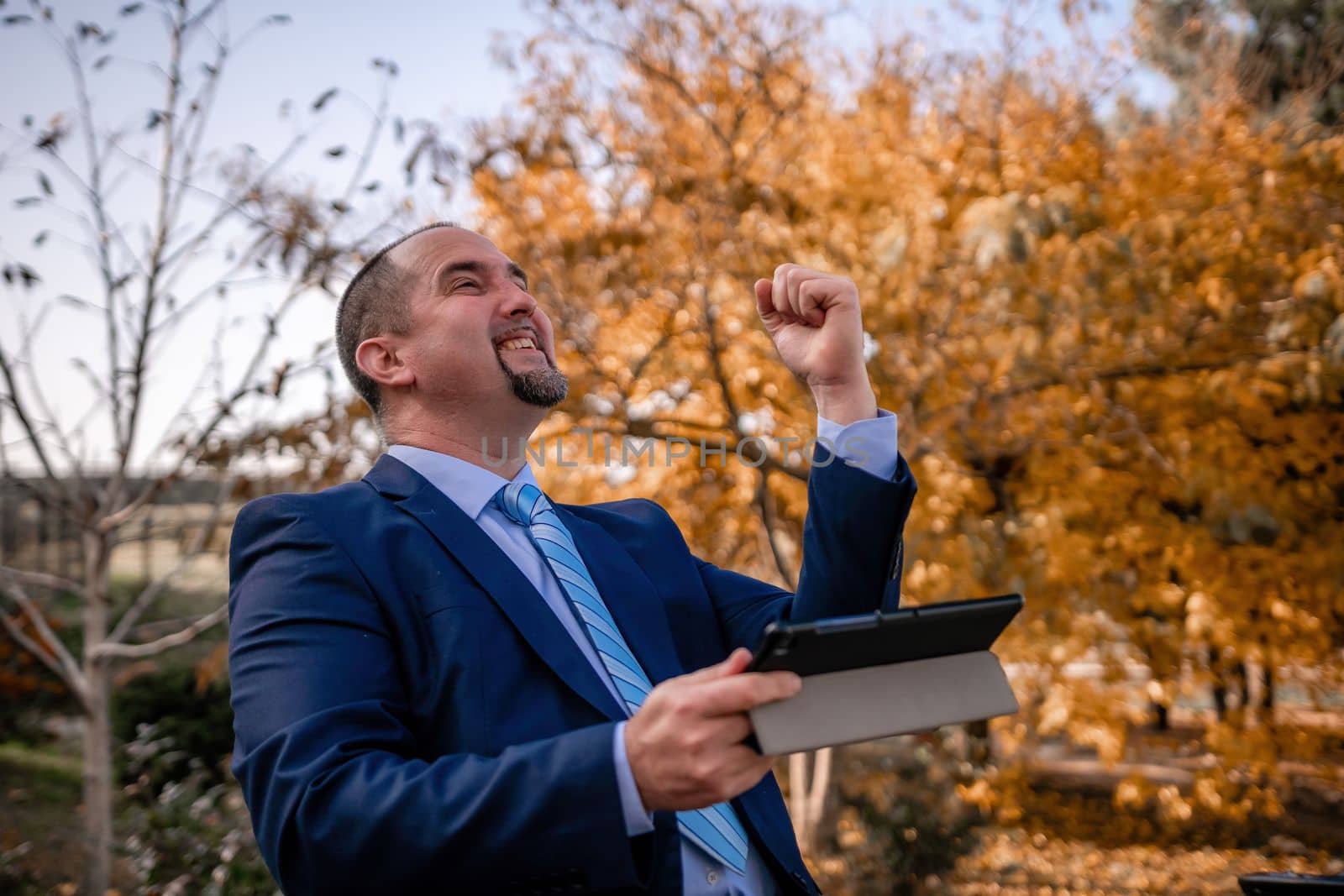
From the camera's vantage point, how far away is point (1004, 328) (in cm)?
608

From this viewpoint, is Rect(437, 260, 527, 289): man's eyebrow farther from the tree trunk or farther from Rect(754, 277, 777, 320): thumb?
the tree trunk

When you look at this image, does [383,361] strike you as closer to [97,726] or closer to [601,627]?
[601,627]

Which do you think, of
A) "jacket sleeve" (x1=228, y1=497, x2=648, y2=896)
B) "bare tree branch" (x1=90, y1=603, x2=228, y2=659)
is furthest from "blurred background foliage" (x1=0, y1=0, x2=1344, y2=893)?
"jacket sleeve" (x1=228, y1=497, x2=648, y2=896)

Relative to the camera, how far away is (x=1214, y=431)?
19.3ft

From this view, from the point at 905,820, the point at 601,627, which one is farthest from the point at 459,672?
the point at 905,820

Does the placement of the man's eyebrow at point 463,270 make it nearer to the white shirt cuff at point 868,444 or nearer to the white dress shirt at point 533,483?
the white dress shirt at point 533,483

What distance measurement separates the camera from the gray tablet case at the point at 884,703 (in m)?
1.07

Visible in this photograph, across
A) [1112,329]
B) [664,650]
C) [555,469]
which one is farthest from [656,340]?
[664,650]

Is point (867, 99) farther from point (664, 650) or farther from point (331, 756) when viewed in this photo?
point (331, 756)

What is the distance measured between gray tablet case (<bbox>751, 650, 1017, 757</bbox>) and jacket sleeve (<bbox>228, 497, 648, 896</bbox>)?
0.21m

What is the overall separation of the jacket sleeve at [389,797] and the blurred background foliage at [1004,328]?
4.45m

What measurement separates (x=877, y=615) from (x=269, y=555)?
38.3 inches

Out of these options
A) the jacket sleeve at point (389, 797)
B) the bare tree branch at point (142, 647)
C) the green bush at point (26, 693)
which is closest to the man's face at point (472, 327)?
the jacket sleeve at point (389, 797)

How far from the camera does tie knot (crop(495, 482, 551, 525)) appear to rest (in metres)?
1.90
